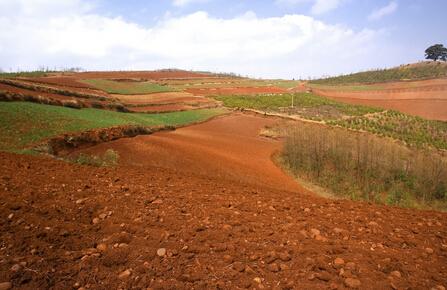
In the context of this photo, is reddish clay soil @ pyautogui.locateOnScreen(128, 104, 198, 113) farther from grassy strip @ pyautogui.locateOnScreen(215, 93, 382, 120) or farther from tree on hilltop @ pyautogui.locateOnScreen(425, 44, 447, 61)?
tree on hilltop @ pyautogui.locateOnScreen(425, 44, 447, 61)

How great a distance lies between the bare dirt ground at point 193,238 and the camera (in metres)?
3.78

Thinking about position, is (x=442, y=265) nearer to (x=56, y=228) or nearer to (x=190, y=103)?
(x=56, y=228)

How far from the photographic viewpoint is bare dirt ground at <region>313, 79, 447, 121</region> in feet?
133

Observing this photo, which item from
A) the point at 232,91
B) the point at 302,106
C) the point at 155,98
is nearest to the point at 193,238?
the point at 155,98

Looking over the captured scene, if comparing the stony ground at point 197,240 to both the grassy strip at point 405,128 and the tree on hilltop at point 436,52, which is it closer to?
the grassy strip at point 405,128

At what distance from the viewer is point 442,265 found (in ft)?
13.9

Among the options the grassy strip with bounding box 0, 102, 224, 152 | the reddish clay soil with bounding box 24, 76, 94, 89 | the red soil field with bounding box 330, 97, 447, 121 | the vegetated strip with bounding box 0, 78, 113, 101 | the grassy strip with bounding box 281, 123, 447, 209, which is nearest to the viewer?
the grassy strip with bounding box 0, 102, 224, 152

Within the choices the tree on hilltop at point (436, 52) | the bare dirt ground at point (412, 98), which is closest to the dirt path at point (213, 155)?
the bare dirt ground at point (412, 98)

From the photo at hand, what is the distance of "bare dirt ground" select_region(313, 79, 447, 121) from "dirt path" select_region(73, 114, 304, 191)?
2677 centimetres

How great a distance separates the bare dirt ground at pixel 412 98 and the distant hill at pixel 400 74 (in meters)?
11.4

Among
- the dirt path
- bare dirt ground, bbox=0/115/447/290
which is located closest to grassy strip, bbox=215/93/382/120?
the dirt path

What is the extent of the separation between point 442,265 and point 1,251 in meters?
5.42

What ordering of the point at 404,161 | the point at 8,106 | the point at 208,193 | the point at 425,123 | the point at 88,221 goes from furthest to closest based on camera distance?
the point at 425,123
the point at 404,161
the point at 8,106
the point at 208,193
the point at 88,221

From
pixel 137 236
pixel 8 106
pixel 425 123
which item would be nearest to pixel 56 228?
pixel 137 236
